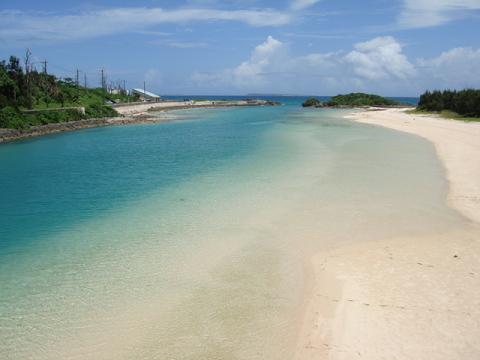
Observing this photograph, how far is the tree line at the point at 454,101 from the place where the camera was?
50594 mm

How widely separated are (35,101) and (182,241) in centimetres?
5212

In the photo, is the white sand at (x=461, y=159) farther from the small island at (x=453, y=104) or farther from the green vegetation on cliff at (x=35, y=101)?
the green vegetation on cliff at (x=35, y=101)

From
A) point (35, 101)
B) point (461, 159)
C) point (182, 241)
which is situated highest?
point (35, 101)

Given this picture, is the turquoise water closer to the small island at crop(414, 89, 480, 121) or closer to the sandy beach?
the sandy beach

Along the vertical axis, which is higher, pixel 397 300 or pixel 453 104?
pixel 453 104

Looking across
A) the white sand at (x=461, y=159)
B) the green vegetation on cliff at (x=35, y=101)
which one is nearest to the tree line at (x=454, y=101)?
the white sand at (x=461, y=159)

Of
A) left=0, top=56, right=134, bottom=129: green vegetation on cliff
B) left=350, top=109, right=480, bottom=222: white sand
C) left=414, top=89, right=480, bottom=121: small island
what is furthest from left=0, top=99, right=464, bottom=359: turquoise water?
left=414, top=89, right=480, bottom=121: small island

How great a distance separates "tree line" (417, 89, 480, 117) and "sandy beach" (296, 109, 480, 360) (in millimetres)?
44357

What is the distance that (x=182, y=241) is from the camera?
1175 cm

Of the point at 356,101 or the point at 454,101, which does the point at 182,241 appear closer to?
the point at 454,101

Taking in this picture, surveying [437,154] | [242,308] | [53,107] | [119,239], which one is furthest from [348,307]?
[53,107]

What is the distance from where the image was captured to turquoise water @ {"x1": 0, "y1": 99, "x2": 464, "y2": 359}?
7336 mm

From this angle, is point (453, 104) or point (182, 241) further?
point (453, 104)

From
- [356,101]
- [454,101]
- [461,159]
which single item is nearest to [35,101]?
[461,159]
